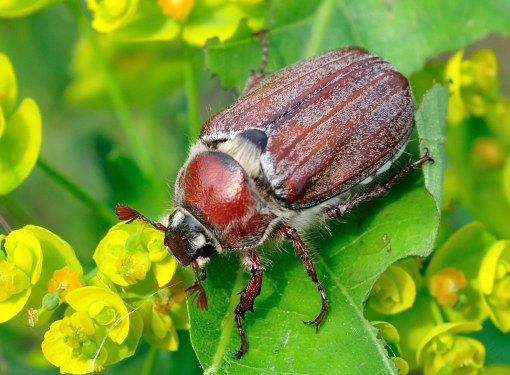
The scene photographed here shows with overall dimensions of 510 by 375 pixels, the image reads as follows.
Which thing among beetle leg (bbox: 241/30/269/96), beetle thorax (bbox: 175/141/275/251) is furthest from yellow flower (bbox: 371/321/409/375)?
beetle leg (bbox: 241/30/269/96)

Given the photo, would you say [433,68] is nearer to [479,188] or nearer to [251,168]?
[479,188]

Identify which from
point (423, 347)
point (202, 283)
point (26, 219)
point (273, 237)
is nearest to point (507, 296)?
point (423, 347)

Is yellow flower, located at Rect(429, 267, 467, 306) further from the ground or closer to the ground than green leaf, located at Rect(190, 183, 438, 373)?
closer to the ground

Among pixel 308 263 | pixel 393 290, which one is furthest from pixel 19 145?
pixel 393 290

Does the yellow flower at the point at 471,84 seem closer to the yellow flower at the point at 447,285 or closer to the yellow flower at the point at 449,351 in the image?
the yellow flower at the point at 447,285

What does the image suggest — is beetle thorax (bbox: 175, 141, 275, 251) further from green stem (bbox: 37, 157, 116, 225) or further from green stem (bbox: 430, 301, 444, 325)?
green stem (bbox: 430, 301, 444, 325)

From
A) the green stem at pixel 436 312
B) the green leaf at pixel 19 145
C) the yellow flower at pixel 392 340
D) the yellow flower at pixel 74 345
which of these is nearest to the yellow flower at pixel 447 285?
the green stem at pixel 436 312
